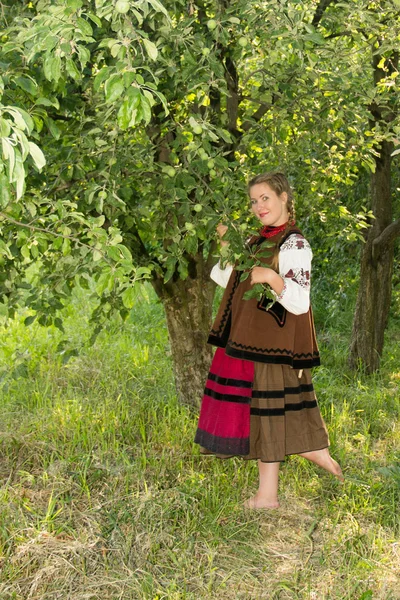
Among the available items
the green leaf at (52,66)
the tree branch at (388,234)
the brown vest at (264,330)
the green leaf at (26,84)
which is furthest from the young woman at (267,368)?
the tree branch at (388,234)

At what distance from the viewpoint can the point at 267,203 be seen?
3311 mm

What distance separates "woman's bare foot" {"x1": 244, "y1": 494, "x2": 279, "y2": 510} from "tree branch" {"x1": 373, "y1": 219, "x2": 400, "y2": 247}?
259 cm

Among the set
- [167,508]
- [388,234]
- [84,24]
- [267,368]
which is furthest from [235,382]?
[388,234]

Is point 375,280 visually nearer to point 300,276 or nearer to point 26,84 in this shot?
point 300,276

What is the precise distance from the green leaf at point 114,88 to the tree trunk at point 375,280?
3974 millimetres

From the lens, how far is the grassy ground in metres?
2.99

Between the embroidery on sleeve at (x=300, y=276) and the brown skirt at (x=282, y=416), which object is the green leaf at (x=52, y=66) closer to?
the embroidery on sleeve at (x=300, y=276)

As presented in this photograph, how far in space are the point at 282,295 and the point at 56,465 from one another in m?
1.53

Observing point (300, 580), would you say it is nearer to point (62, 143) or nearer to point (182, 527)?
point (182, 527)

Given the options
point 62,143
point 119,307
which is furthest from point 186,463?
point 62,143

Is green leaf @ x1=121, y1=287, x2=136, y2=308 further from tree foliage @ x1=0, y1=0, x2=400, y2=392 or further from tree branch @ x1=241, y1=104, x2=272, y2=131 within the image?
tree branch @ x1=241, y1=104, x2=272, y2=131

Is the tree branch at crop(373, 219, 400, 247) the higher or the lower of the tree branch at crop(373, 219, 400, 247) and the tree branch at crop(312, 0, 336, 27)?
the lower

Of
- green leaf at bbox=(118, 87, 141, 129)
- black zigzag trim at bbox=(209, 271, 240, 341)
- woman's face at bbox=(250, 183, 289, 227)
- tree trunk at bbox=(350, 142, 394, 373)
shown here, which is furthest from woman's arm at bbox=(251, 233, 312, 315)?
tree trunk at bbox=(350, 142, 394, 373)

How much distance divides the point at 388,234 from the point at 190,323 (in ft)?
6.20
